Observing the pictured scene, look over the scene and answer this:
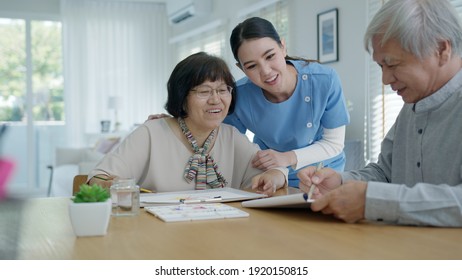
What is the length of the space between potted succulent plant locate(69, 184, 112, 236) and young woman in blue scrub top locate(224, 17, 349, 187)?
101 cm

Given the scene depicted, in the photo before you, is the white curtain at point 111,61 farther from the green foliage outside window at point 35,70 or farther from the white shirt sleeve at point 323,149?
the white shirt sleeve at point 323,149

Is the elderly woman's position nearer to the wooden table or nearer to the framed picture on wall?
the wooden table

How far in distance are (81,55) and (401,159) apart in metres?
7.39

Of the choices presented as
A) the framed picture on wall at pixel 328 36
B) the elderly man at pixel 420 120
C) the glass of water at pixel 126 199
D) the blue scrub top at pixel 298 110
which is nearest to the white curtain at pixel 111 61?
the framed picture on wall at pixel 328 36

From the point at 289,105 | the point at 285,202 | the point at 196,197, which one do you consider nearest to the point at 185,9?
the point at 289,105

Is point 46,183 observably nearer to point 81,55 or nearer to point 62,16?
point 81,55

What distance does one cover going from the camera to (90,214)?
103 cm

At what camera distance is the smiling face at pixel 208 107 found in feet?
6.27

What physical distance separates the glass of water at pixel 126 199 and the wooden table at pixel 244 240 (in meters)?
0.05

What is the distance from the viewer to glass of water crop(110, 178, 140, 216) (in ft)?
4.25

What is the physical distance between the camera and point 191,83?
1915 millimetres

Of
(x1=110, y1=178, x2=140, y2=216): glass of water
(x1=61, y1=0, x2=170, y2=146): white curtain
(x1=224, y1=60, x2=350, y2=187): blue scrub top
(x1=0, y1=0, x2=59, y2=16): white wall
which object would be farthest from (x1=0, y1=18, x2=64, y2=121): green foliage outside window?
(x1=110, y1=178, x2=140, y2=216): glass of water

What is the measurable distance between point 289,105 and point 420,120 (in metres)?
0.82
